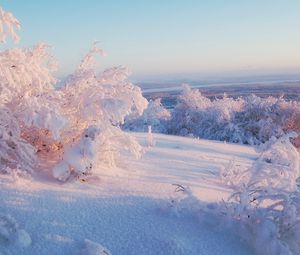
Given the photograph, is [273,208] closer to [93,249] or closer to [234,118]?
[93,249]

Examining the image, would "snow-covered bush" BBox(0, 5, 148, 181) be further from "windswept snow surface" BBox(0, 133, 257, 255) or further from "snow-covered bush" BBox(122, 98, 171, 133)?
"snow-covered bush" BBox(122, 98, 171, 133)

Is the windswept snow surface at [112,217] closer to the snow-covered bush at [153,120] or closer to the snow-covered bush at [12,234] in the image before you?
the snow-covered bush at [12,234]

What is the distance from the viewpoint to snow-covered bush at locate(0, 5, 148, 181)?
606 centimetres

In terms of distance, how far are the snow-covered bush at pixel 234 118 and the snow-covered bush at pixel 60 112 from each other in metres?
19.0

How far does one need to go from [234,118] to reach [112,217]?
24.1 metres

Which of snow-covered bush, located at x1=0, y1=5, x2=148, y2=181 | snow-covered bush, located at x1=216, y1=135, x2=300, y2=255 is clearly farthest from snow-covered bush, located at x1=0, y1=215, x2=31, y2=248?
snow-covered bush, located at x1=216, y1=135, x2=300, y2=255

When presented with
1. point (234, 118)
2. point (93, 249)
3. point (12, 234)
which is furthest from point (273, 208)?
point (234, 118)

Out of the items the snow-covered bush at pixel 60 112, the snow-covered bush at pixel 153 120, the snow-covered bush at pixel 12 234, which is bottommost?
the snow-covered bush at pixel 153 120

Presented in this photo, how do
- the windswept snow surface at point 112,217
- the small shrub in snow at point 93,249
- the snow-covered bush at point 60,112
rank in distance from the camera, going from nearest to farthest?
the small shrub in snow at point 93,249 → the windswept snow surface at point 112,217 → the snow-covered bush at point 60,112

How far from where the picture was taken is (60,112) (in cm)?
639

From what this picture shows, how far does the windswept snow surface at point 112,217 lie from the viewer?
4922 millimetres

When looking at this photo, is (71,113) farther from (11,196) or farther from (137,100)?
(11,196)

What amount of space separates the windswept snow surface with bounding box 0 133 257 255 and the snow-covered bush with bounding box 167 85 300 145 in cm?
1922

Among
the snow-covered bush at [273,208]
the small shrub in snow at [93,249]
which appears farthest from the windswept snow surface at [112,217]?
the snow-covered bush at [273,208]
